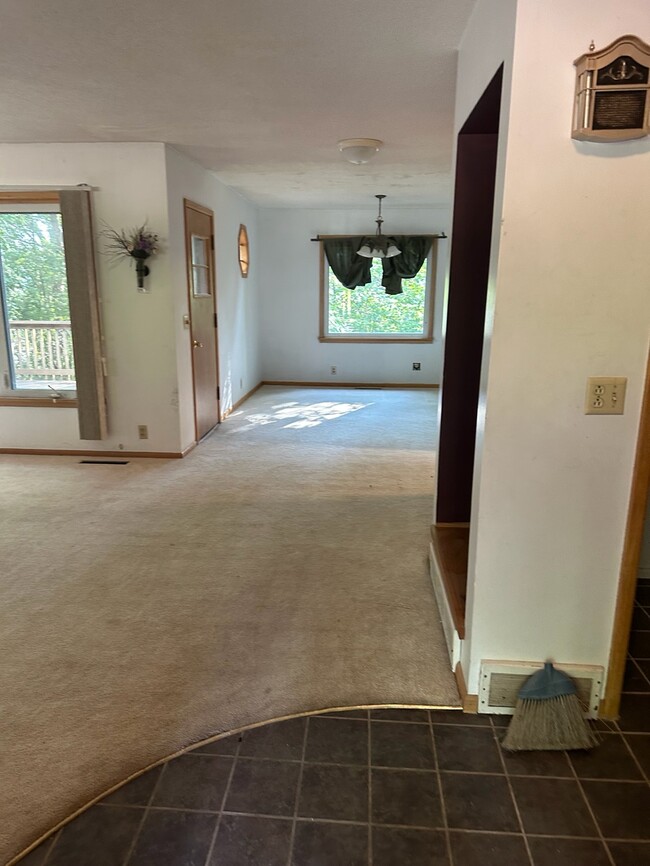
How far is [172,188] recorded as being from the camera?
4.44 metres

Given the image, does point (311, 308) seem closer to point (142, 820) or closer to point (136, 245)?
point (136, 245)

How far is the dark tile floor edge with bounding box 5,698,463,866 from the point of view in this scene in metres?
1.57

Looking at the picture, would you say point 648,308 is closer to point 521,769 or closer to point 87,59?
point 521,769

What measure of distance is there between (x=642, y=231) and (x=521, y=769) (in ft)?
5.15

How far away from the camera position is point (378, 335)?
8.11 metres

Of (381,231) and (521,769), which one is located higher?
(381,231)

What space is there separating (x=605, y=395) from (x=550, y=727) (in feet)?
3.37

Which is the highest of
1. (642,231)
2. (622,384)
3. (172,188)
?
(172,188)

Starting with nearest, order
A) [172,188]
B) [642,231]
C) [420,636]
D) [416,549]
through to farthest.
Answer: [642,231], [420,636], [416,549], [172,188]

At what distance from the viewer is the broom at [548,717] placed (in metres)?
1.84

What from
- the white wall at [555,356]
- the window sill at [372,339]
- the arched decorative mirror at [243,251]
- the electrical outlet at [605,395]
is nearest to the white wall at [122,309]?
the arched decorative mirror at [243,251]

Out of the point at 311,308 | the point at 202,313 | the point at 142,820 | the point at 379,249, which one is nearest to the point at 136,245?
the point at 202,313

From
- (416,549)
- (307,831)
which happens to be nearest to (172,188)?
(416,549)

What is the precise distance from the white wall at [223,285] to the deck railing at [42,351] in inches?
36.6
